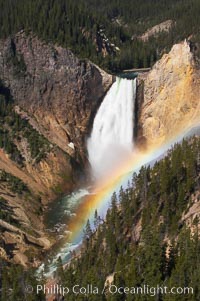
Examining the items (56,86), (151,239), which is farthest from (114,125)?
(151,239)

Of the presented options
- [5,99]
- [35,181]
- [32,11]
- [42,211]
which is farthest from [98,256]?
[32,11]

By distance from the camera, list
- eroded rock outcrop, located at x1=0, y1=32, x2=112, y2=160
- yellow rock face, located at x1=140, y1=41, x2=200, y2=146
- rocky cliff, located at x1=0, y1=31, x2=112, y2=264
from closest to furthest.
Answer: rocky cliff, located at x1=0, y1=31, x2=112, y2=264 < yellow rock face, located at x1=140, y1=41, x2=200, y2=146 < eroded rock outcrop, located at x1=0, y1=32, x2=112, y2=160

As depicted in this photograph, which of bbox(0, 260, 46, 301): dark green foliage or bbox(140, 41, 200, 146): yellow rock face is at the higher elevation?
bbox(140, 41, 200, 146): yellow rock face

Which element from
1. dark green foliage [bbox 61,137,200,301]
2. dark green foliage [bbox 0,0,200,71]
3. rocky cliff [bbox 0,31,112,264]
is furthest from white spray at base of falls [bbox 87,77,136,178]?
dark green foliage [bbox 61,137,200,301]

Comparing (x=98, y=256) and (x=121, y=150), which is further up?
(x=121, y=150)

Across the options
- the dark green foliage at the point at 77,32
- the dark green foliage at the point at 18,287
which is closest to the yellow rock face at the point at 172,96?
the dark green foliage at the point at 77,32

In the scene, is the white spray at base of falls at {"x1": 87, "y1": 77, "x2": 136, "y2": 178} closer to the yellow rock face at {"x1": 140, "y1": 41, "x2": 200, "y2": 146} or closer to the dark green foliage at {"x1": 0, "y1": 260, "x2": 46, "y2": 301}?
the yellow rock face at {"x1": 140, "y1": 41, "x2": 200, "y2": 146}

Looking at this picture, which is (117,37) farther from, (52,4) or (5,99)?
(5,99)
